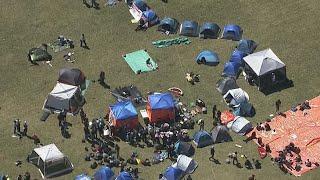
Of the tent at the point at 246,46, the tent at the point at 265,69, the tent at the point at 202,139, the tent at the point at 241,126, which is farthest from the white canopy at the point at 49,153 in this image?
the tent at the point at 246,46

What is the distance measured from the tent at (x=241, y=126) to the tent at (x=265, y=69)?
594cm

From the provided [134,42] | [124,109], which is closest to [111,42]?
[134,42]

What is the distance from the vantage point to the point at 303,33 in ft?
234

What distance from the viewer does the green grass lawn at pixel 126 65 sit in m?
58.2

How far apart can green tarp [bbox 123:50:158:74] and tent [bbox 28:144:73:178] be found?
14142mm

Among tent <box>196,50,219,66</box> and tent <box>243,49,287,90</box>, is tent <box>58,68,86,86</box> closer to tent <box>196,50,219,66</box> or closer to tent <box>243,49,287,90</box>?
tent <box>196,50,219,66</box>

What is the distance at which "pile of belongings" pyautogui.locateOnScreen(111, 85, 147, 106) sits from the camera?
207ft

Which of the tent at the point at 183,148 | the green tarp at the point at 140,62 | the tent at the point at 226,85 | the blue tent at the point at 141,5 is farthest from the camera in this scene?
the blue tent at the point at 141,5

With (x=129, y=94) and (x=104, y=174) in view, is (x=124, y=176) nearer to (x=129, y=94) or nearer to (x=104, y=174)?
(x=104, y=174)

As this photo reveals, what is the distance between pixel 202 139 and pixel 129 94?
963 cm

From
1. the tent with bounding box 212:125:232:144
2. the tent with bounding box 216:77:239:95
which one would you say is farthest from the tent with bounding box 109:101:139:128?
the tent with bounding box 216:77:239:95

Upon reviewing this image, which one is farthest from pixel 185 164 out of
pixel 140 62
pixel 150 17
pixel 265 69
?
pixel 150 17

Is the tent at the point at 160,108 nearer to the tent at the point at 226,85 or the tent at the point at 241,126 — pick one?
the tent at the point at 226,85

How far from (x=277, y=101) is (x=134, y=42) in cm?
1749
